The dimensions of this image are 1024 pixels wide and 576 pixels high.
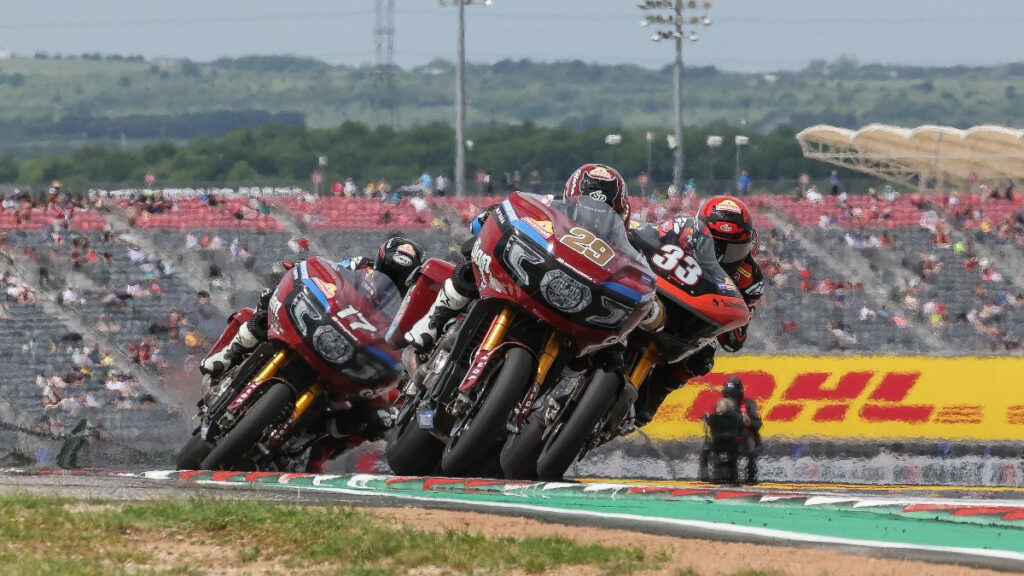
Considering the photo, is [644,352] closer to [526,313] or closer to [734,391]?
[526,313]

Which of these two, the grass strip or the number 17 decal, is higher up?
the number 17 decal

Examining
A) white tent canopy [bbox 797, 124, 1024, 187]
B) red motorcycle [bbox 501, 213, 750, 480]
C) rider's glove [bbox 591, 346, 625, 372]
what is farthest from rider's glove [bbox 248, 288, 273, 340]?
white tent canopy [bbox 797, 124, 1024, 187]

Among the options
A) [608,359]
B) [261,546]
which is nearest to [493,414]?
[608,359]

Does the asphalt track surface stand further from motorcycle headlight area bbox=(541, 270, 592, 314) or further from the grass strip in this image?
motorcycle headlight area bbox=(541, 270, 592, 314)

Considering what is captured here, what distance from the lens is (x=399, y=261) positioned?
12.4 meters

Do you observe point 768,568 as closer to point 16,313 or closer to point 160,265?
point 16,313

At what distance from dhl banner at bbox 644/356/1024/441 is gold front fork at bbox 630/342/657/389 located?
5660 millimetres

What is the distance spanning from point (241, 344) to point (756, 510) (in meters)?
6.04

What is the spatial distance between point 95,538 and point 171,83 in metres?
189

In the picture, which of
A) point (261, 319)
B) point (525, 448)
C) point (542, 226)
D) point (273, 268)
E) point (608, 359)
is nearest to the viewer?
point (542, 226)

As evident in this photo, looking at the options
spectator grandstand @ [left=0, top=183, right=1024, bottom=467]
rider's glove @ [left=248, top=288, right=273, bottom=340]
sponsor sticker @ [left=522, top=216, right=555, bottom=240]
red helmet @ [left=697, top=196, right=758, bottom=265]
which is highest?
sponsor sticker @ [left=522, top=216, right=555, bottom=240]

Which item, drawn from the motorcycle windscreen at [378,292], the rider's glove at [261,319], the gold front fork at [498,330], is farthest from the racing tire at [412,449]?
the rider's glove at [261,319]

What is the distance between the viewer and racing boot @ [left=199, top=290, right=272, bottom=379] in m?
13.0

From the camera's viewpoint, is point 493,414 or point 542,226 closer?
point 493,414
